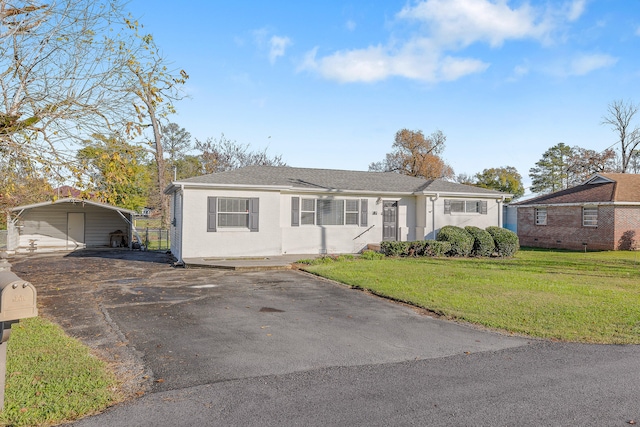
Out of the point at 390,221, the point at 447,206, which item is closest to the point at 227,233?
the point at 390,221

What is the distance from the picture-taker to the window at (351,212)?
17.9 metres

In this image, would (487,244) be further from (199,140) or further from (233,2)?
(199,140)

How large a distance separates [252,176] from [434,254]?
8.08 metres

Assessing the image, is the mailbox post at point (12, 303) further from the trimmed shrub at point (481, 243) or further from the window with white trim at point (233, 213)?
the trimmed shrub at point (481, 243)

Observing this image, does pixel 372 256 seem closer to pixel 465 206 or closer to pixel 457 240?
pixel 457 240

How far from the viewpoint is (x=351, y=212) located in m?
18.0

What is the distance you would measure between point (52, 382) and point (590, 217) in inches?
999

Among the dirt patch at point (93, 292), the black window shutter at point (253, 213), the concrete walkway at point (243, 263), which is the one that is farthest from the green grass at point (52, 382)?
the black window shutter at point (253, 213)

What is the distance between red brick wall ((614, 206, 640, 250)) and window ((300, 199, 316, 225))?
15.8 meters

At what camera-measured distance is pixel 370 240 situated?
18.3m

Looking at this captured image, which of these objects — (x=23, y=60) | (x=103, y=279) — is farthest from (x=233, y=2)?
(x=103, y=279)

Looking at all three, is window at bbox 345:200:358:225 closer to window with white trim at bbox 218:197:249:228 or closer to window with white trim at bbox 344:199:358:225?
window with white trim at bbox 344:199:358:225

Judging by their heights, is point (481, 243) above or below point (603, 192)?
below

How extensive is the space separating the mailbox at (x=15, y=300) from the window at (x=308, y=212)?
13.7m
